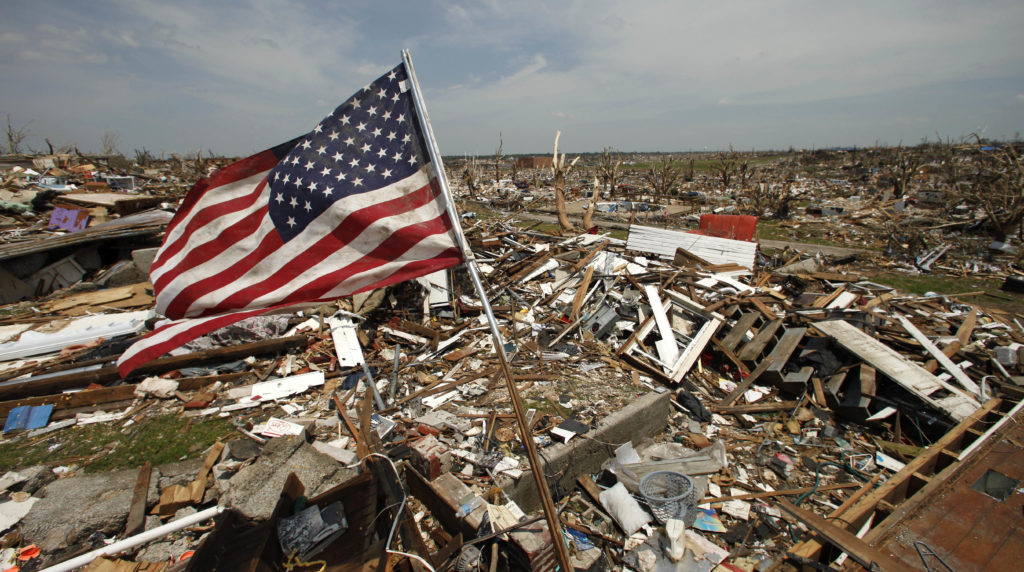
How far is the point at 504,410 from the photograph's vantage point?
5.25 metres

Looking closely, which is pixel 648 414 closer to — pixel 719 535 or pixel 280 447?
pixel 719 535

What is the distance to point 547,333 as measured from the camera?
754 centimetres

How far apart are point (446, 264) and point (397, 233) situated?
15.0 inches

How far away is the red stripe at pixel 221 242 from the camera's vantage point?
2.86m

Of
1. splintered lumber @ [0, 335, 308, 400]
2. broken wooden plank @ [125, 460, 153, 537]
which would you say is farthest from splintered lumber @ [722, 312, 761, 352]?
broken wooden plank @ [125, 460, 153, 537]

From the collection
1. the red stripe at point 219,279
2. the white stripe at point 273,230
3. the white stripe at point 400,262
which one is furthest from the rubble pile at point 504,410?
the white stripe at point 273,230

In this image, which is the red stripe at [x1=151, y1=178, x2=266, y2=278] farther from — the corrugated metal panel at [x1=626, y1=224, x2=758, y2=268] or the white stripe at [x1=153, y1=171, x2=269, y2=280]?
the corrugated metal panel at [x1=626, y1=224, x2=758, y2=268]

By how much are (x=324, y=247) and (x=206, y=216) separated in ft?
3.06

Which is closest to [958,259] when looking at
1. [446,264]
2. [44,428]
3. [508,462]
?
[508,462]

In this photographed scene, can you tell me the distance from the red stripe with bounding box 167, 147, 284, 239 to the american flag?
160 millimetres

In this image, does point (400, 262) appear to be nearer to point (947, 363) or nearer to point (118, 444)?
point (118, 444)

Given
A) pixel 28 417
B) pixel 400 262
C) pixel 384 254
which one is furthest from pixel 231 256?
pixel 28 417

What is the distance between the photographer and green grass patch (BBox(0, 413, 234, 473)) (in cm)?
457

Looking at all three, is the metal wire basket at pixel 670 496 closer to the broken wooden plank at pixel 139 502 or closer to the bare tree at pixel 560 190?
the broken wooden plank at pixel 139 502
